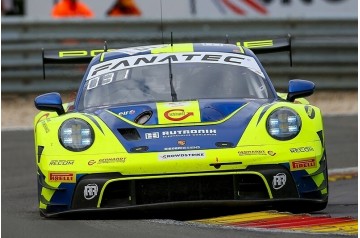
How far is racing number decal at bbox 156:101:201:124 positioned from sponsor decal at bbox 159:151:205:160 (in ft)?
1.23

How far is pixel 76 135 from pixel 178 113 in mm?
653

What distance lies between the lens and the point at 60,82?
17.6 meters

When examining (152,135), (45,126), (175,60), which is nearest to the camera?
(152,135)

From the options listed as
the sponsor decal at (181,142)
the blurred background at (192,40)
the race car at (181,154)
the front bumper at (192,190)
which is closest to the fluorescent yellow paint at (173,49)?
the race car at (181,154)

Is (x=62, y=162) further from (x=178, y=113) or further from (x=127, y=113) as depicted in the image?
(x=178, y=113)

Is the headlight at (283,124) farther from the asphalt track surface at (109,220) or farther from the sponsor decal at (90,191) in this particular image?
the sponsor decal at (90,191)

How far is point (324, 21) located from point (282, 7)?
191 cm

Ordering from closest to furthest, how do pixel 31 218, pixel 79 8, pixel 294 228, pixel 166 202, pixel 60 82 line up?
1. pixel 294 228
2. pixel 166 202
3. pixel 31 218
4. pixel 60 82
5. pixel 79 8

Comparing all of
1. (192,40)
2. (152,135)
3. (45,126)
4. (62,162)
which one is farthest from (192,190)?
(192,40)

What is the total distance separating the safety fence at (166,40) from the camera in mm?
17797

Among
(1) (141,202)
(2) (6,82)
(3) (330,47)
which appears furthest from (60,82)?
(1) (141,202)

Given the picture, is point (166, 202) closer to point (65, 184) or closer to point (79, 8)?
point (65, 184)

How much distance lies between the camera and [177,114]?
320 inches

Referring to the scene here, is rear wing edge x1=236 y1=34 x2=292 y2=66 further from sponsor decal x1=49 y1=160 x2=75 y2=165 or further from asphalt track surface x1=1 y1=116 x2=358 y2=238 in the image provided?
sponsor decal x1=49 y1=160 x2=75 y2=165
